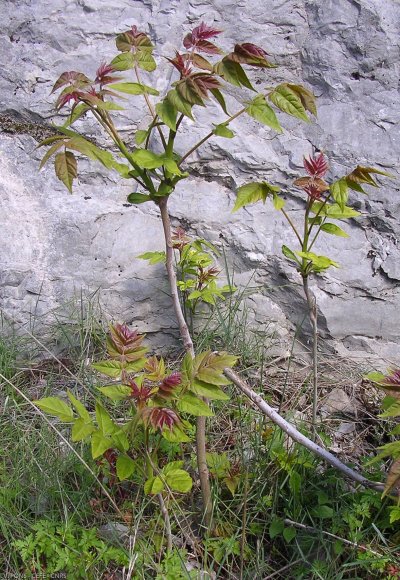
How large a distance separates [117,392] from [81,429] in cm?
12

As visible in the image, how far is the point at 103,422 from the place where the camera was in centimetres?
153

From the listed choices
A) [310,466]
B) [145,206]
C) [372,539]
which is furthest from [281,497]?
[145,206]

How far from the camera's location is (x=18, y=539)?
179 centimetres

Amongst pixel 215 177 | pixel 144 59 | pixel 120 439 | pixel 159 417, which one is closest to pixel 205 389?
pixel 159 417

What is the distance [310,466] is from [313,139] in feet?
4.52

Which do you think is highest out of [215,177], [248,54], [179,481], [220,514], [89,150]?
[248,54]

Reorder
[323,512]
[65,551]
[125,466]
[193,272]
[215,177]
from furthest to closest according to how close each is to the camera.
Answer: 1. [215,177]
2. [193,272]
3. [323,512]
4. [65,551]
5. [125,466]

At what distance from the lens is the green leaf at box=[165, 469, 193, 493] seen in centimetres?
155

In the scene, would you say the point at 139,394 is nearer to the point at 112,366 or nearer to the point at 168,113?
the point at 112,366

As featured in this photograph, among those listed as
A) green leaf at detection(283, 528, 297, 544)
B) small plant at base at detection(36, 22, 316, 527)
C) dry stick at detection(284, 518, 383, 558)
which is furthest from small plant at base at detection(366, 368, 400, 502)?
small plant at base at detection(36, 22, 316, 527)

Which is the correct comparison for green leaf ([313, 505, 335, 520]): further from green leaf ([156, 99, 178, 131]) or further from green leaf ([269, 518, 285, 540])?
green leaf ([156, 99, 178, 131])

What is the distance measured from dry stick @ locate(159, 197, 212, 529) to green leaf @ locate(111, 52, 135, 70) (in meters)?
0.36

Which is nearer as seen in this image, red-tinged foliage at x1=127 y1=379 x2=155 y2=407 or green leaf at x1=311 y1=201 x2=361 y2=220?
red-tinged foliage at x1=127 y1=379 x2=155 y2=407

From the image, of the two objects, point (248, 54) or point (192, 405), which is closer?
point (248, 54)
